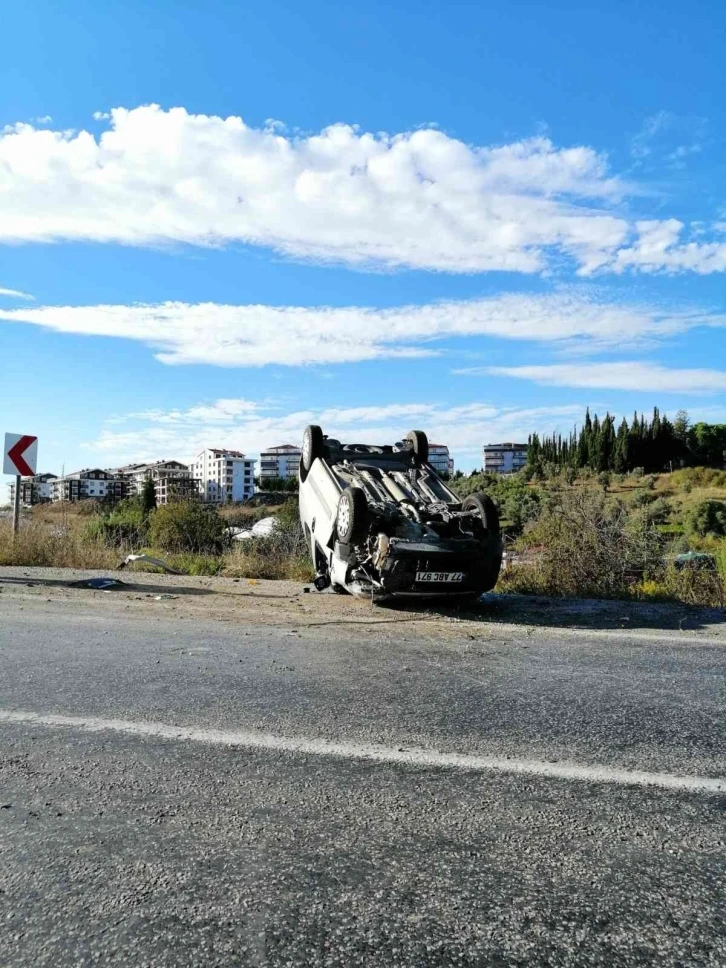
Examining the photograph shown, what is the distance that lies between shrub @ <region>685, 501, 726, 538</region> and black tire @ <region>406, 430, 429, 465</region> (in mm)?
20284

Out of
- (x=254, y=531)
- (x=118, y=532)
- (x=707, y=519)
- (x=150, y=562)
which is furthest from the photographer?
(x=707, y=519)

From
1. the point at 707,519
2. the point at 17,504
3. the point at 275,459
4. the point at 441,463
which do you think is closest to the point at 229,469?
the point at 275,459

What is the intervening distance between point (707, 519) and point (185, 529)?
72.3 ft

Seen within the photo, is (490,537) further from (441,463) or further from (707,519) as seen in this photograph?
(441,463)

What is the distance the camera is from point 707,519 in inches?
1172

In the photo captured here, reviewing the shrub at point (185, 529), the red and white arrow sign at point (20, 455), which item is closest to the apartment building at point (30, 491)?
the red and white arrow sign at point (20, 455)

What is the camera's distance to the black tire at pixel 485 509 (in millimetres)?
8133

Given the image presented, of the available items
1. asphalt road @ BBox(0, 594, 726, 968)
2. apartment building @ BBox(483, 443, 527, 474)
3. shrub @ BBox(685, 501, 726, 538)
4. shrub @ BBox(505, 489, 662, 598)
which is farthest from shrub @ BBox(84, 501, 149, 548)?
apartment building @ BBox(483, 443, 527, 474)

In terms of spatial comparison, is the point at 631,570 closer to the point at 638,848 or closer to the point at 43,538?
the point at 638,848

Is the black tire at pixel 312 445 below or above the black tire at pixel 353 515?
above

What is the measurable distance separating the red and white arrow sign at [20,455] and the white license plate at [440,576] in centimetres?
863

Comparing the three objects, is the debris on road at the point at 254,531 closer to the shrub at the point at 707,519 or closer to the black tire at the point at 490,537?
the black tire at the point at 490,537

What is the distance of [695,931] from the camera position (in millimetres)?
2088

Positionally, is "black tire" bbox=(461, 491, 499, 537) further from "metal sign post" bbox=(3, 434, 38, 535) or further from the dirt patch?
"metal sign post" bbox=(3, 434, 38, 535)
